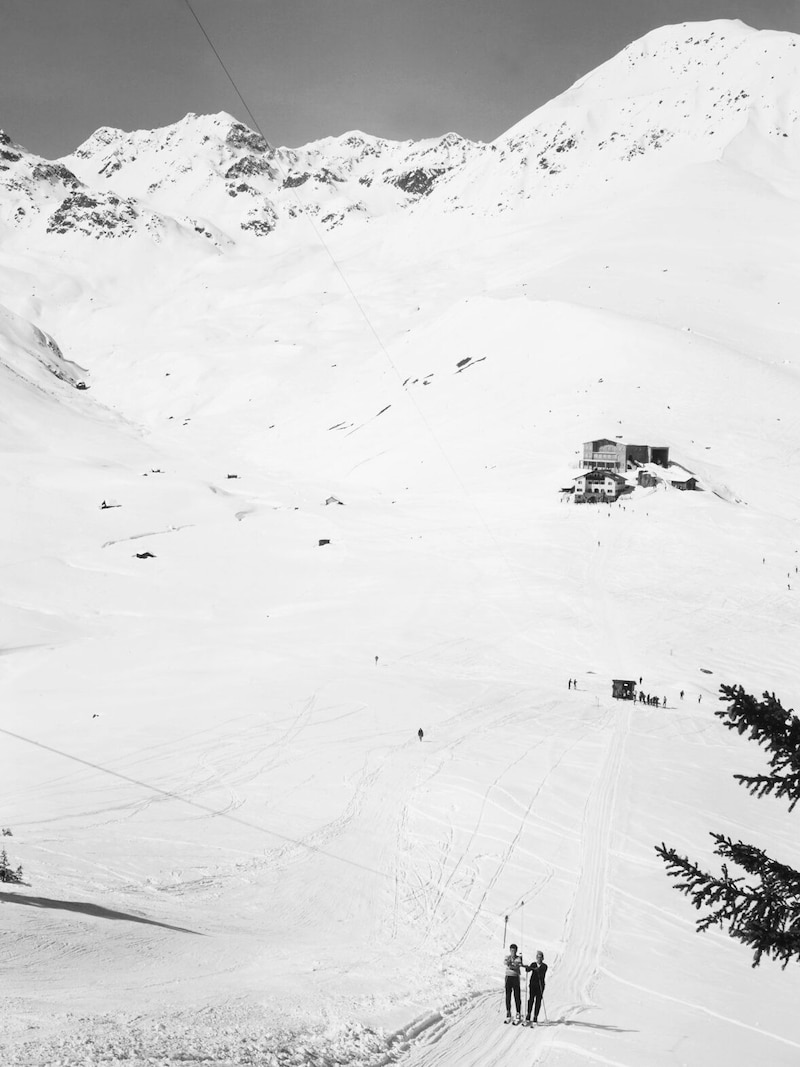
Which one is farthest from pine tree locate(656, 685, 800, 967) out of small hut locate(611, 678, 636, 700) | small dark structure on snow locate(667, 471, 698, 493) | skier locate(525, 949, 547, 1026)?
small dark structure on snow locate(667, 471, 698, 493)

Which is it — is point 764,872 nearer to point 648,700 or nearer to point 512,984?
point 512,984

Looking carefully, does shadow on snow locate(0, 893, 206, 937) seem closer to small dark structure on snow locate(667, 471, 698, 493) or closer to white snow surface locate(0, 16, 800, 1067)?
white snow surface locate(0, 16, 800, 1067)

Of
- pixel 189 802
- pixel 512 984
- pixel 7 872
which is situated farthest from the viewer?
pixel 189 802

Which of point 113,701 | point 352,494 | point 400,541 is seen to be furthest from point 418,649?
point 352,494

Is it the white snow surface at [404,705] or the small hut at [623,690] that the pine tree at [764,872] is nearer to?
the white snow surface at [404,705]

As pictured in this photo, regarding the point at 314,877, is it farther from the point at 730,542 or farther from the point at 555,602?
the point at 730,542

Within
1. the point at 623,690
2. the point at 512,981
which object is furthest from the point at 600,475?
the point at 512,981

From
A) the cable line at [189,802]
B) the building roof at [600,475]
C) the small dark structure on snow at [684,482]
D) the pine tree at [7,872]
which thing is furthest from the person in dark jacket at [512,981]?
the small dark structure on snow at [684,482]
